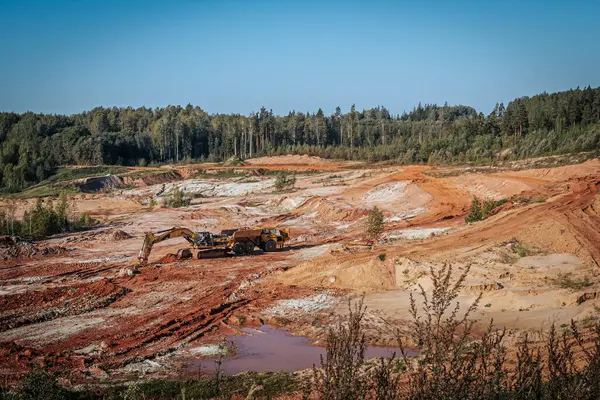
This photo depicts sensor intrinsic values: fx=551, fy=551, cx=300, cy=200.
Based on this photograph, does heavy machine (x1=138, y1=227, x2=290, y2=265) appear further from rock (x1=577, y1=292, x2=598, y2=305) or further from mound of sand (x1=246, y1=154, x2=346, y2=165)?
mound of sand (x1=246, y1=154, x2=346, y2=165)

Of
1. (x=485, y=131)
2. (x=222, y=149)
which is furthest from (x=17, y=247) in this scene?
(x=222, y=149)

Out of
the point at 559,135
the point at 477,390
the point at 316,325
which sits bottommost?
the point at 316,325

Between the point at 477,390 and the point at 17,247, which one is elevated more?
the point at 477,390

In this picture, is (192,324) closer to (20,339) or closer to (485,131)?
(20,339)

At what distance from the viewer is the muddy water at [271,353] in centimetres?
1428

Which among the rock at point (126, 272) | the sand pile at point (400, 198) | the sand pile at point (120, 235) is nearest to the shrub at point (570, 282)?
the rock at point (126, 272)

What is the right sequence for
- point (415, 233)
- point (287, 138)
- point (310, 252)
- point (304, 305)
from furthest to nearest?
point (287, 138)
point (415, 233)
point (310, 252)
point (304, 305)

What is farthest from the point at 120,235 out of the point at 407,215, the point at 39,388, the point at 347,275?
the point at 39,388

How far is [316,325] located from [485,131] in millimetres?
66922

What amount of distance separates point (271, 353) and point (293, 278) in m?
7.65

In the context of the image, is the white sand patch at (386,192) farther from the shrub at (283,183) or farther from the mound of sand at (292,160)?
the mound of sand at (292,160)

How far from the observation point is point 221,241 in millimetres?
28547

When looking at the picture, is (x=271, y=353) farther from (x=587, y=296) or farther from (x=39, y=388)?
(x=587, y=296)

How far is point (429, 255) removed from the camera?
22953 mm
